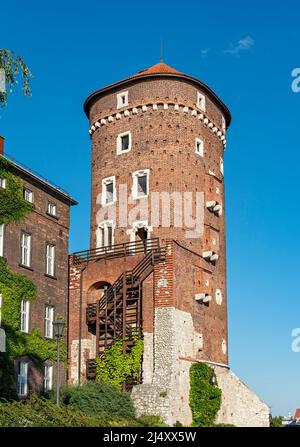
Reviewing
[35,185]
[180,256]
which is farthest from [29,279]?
[180,256]

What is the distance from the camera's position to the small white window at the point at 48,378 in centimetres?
3631

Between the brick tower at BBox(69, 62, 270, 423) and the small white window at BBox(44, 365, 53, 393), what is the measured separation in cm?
215

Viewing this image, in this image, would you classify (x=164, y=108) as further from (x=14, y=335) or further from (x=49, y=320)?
(x=14, y=335)

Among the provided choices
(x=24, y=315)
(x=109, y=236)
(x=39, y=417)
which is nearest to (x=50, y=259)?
(x=24, y=315)

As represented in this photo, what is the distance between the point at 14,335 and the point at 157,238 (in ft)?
29.0

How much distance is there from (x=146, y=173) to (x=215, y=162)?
527 cm

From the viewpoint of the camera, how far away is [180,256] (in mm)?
37438

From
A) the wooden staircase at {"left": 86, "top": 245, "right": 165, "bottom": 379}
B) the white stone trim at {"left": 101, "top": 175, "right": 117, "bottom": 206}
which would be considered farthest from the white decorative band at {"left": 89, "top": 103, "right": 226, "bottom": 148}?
the wooden staircase at {"left": 86, "top": 245, "right": 165, "bottom": 379}

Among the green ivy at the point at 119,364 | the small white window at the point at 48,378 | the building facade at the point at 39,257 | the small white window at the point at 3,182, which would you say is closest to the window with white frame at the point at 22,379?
the building facade at the point at 39,257

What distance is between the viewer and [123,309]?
1462 inches

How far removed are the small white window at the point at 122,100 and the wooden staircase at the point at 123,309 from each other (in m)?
10.8

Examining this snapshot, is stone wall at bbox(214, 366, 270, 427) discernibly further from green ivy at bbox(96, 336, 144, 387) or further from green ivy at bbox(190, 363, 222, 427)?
green ivy at bbox(96, 336, 144, 387)

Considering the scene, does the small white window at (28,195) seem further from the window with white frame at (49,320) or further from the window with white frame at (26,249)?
the window with white frame at (49,320)

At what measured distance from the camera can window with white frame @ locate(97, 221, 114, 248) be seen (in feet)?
139
